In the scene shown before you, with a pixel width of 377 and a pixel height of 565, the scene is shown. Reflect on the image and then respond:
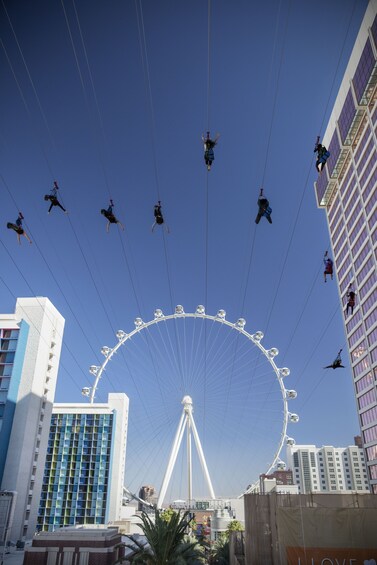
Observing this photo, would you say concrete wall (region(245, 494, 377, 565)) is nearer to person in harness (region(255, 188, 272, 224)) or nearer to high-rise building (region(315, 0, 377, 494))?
person in harness (region(255, 188, 272, 224))

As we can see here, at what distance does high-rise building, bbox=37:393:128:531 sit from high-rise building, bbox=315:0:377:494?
60.7 meters

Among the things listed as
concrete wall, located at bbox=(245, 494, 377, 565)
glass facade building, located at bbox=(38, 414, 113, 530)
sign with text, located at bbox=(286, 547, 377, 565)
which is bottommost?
sign with text, located at bbox=(286, 547, 377, 565)

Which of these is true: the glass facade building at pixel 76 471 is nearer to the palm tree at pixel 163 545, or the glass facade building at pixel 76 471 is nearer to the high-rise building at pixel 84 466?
the high-rise building at pixel 84 466

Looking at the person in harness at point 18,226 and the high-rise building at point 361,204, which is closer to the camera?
the person in harness at point 18,226

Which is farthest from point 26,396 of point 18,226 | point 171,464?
point 18,226

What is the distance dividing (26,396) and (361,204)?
62.9 metres

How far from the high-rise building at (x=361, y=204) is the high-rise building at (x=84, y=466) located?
60.7 meters

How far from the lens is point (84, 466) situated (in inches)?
4348

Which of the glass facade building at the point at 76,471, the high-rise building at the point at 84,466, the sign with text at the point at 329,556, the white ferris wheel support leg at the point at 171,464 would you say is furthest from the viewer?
the high-rise building at the point at 84,466

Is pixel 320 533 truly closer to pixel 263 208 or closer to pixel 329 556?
pixel 329 556

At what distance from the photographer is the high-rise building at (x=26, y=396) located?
240ft

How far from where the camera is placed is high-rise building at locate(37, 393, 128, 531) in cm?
10500

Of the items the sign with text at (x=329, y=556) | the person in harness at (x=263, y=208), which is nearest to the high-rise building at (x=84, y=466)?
the sign with text at (x=329, y=556)

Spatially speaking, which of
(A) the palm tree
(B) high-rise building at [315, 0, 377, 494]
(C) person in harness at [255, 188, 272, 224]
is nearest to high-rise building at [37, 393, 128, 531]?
(B) high-rise building at [315, 0, 377, 494]
